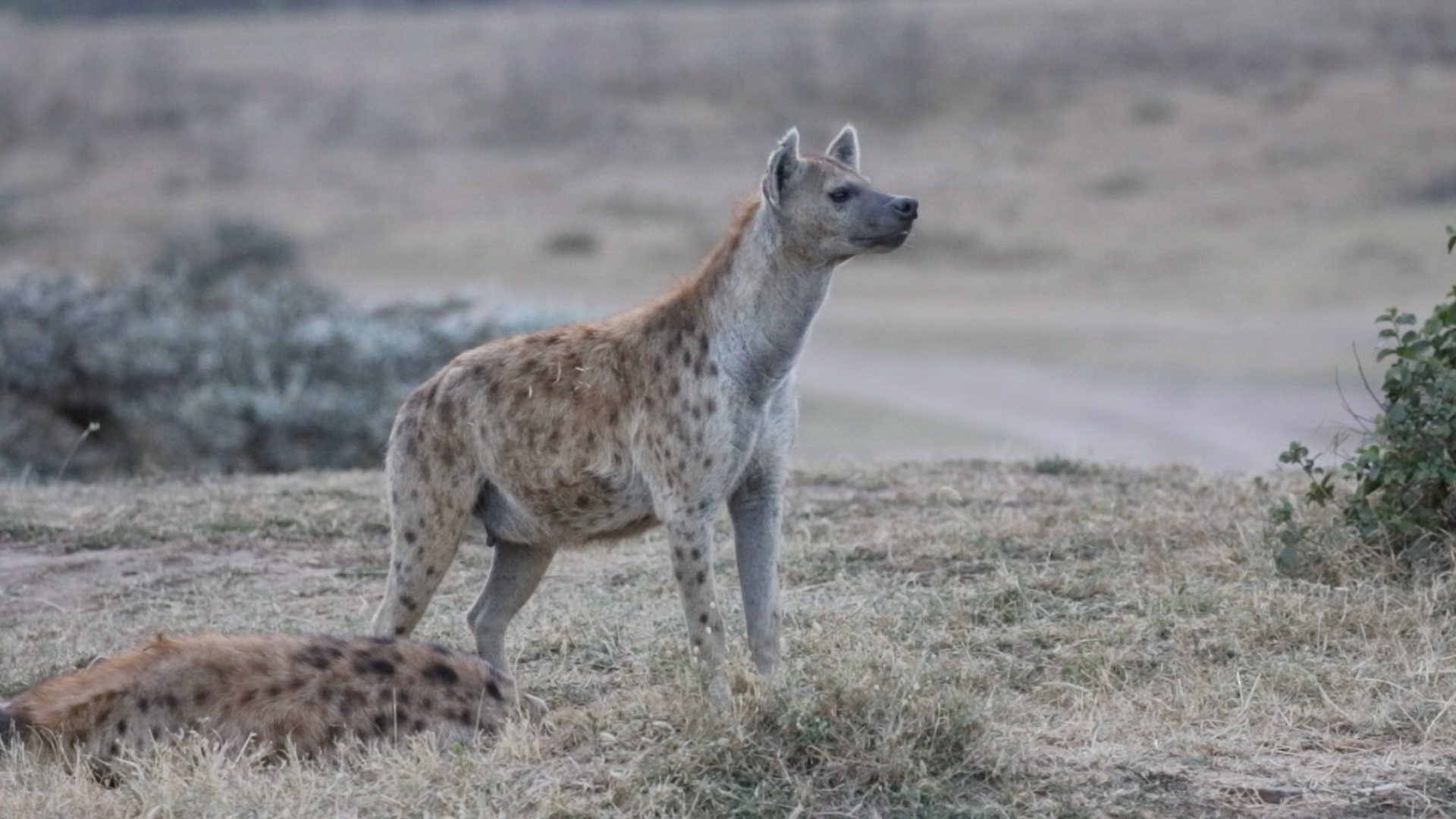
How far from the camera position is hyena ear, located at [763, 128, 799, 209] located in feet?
19.3

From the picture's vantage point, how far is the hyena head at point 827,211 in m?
5.90

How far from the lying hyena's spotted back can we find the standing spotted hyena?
0.66 metres

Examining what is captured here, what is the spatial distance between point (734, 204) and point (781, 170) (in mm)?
765

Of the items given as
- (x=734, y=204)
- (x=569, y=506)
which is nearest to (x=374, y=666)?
(x=569, y=506)

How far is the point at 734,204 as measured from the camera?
668cm

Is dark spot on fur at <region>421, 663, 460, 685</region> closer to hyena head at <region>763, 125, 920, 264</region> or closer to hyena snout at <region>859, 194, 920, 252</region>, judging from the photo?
hyena head at <region>763, 125, 920, 264</region>

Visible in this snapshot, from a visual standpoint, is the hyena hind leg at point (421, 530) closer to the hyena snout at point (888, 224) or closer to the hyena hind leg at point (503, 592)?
the hyena hind leg at point (503, 592)

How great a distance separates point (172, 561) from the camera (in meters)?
7.84

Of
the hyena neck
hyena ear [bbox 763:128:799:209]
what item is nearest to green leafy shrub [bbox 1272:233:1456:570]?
the hyena neck

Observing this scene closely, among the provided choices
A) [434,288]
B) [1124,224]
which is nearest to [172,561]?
[434,288]

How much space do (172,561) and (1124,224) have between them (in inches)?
773

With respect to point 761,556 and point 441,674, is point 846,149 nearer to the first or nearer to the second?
point 761,556

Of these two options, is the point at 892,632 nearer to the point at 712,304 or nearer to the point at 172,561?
the point at 712,304

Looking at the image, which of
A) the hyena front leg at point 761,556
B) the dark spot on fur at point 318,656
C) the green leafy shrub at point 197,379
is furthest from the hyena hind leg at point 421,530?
the green leafy shrub at point 197,379
